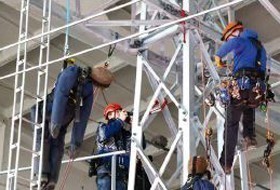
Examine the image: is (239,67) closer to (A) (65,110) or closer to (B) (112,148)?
(A) (65,110)

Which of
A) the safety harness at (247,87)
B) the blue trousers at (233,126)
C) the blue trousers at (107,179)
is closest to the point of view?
the safety harness at (247,87)

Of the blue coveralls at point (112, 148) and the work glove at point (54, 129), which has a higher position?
the blue coveralls at point (112, 148)

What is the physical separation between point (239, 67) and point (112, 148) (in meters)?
2.07

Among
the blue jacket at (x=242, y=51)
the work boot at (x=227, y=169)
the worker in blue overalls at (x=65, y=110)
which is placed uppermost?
the blue jacket at (x=242, y=51)

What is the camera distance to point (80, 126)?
8.06 metres

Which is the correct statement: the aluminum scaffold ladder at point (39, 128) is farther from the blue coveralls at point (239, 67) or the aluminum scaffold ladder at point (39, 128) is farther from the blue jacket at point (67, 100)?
the blue coveralls at point (239, 67)

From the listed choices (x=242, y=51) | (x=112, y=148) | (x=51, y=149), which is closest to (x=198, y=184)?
(x=242, y=51)

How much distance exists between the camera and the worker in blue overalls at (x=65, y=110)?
778cm

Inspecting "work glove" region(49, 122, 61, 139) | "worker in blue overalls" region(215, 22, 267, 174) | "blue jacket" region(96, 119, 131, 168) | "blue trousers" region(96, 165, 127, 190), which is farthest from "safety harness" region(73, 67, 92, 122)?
"worker in blue overalls" region(215, 22, 267, 174)

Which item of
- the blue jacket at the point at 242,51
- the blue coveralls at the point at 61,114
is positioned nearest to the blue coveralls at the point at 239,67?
the blue jacket at the point at 242,51

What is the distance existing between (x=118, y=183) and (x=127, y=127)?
693 mm

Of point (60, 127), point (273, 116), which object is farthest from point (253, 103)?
point (273, 116)

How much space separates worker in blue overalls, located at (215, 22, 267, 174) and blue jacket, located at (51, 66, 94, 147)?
4.94 ft

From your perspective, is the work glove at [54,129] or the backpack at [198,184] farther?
the work glove at [54,129]
